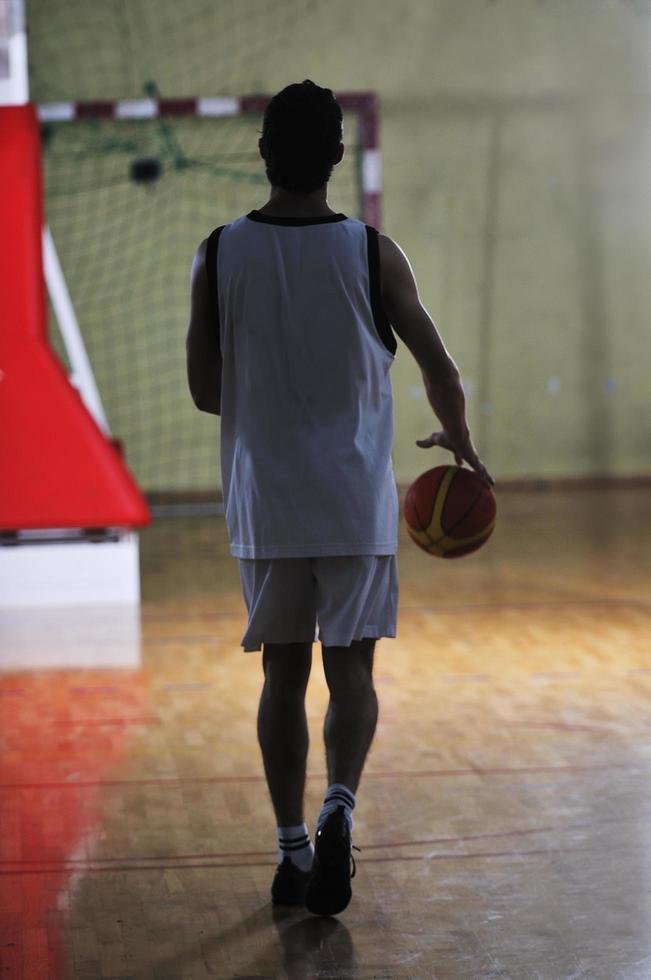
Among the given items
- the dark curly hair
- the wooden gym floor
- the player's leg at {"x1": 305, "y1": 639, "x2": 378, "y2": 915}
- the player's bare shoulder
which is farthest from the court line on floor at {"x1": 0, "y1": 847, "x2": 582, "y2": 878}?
the dark curly hair

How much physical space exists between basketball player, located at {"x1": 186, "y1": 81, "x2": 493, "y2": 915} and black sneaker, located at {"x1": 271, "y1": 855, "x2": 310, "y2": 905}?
15cm

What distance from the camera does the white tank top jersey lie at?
2.14 meters

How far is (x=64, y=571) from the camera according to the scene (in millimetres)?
5523

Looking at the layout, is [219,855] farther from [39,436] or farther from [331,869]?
[39,436]

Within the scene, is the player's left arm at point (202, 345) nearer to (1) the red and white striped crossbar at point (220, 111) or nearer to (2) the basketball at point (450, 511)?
(2) the basketball at point (450, 511)

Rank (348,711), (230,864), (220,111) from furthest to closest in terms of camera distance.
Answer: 1. (220,111)
2. (230,864)
3. (348,711)

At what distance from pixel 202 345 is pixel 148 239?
23.0ft

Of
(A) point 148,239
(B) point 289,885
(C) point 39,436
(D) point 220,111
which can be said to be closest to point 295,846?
(B) point 289,885

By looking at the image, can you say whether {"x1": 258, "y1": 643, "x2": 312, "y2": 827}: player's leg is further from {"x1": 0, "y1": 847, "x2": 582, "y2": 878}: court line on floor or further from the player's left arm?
the player's left arm

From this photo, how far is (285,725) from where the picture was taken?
2258 mm

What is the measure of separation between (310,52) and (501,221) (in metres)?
1.71

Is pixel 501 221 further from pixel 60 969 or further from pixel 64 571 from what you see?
pixel 60 969

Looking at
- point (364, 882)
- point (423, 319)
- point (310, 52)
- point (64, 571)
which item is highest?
point (310, 52)

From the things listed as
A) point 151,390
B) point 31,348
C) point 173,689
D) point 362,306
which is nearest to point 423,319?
point 362,306
